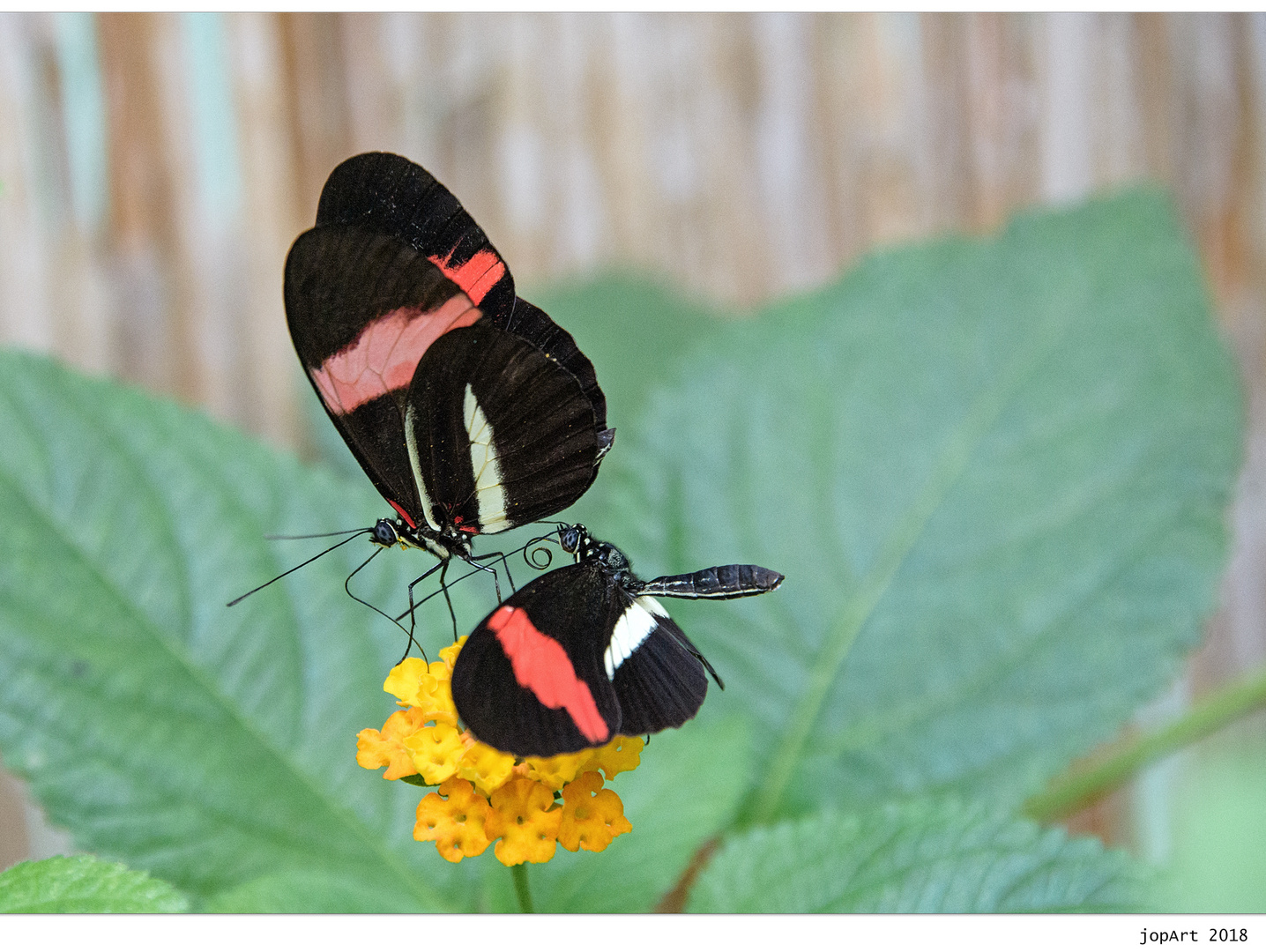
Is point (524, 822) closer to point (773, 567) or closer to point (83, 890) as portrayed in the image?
point (83, 890)

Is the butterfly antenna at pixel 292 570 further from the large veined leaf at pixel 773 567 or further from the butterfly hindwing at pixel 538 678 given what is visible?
the butterfly hindwing at pixel 538 678

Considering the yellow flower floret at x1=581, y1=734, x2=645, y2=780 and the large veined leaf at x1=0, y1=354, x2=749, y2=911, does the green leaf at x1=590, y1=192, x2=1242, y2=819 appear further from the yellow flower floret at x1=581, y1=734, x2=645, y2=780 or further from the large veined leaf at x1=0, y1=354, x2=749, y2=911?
the yellow flower floret at x1=581, y1=734, x2=645, y2=780

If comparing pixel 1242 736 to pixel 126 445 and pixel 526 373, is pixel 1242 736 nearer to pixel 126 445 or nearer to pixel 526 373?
pixel 526 373

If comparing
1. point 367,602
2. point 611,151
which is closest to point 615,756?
point 367,602

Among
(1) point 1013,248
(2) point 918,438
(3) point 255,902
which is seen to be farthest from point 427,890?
(1) point 1013,248

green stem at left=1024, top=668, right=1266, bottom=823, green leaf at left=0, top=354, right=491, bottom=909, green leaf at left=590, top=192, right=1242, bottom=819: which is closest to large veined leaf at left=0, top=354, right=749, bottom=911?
green leaf at left=0, top=354, right=491, bottom=909

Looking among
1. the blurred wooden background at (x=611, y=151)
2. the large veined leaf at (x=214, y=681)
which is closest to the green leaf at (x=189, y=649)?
the large veined leaf at (x=214, y=681)

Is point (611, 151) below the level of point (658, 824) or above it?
above
